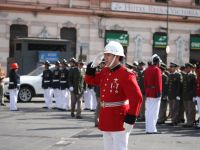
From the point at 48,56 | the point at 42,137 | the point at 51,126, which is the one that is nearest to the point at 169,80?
the point at 51,126

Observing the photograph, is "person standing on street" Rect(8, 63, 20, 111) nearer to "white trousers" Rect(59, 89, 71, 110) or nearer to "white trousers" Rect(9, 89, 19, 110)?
"white trousers" Rect(9, 89, 19, 110)

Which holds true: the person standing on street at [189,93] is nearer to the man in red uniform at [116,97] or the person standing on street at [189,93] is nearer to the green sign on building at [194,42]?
the man in red uniform at [116,97]

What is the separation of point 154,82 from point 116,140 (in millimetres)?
7637

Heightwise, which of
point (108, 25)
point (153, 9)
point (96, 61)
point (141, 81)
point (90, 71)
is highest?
point (153, 9)

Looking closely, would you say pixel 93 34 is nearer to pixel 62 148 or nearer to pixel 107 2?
pixel 107 2

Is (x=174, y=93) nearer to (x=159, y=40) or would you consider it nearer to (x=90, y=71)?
(x=90, y=71)

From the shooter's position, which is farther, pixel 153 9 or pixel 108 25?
pixel 153 9

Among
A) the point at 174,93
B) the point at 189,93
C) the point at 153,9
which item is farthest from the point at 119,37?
the point at 189,93

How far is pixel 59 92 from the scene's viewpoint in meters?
23.3

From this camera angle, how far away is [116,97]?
7.98 meters

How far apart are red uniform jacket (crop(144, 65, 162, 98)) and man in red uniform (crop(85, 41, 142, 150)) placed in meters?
7.15

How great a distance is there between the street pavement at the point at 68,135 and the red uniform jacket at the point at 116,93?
4120 millimetres

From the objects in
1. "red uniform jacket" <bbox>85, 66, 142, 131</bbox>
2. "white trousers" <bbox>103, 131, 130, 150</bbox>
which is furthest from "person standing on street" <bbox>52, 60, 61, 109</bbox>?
"white trousers" <bbox>103, 131, 130, 150</bbox>

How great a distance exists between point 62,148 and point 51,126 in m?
4.32
